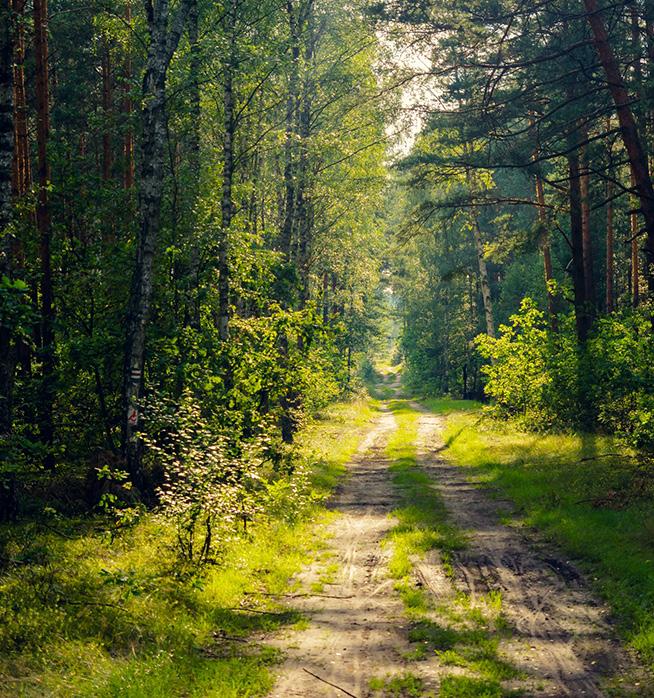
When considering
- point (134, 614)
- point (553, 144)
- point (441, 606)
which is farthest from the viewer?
point (553, 144)

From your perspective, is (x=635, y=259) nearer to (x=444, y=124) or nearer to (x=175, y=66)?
(x=444, y=124)

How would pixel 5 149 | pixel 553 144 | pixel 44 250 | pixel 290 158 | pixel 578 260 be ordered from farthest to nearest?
pixel 290 158, pixel 578 260, pixel 553 144, pixel 44 250, pixel 5 149

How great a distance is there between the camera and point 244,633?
8.05 metres

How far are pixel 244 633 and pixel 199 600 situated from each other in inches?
34.5

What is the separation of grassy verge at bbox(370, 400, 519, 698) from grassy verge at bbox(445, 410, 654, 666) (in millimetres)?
1470

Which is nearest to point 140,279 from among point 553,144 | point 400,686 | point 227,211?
point 227,211

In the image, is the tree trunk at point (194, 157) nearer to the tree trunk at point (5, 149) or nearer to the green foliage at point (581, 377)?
the tree trunk at point (5, 149)

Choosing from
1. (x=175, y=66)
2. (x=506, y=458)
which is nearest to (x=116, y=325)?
(x=175, y=66)

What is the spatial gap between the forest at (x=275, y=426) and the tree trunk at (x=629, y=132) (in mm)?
64

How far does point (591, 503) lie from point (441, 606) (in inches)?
204

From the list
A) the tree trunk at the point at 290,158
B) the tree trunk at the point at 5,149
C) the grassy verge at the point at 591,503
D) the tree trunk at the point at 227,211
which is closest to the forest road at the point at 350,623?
the grassy verge at the point at 591,503

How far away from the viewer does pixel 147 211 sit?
12453 mm

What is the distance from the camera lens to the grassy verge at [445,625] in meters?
6.40

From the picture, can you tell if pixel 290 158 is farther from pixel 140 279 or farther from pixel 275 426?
pixel 140 279
